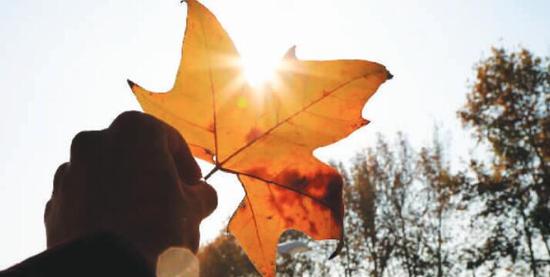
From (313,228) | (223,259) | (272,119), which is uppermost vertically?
(272,119)

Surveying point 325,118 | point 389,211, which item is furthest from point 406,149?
point 325,118

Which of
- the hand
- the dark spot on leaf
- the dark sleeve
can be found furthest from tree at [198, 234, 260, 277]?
the dark sleeve

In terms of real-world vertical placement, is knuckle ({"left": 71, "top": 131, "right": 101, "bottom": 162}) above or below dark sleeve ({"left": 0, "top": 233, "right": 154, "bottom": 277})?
above

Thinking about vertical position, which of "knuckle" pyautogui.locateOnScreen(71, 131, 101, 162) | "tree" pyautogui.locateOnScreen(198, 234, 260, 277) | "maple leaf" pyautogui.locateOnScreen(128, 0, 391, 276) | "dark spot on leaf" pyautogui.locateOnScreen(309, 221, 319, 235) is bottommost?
"tree" pyautogui.locateOnScreen(198, 234, 260, 277)

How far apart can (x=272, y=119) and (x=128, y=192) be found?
488mm

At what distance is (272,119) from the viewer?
3.22 ft

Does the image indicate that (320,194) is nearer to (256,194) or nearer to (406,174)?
(256,194)

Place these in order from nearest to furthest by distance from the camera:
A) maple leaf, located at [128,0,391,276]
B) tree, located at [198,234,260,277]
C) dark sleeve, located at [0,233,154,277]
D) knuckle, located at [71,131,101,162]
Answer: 1. dark sleeve, located at [0,233,154,277]
2. knuckle, located at [71,131,101,162]
3. maple leaf, located at [128,0,391,276]
4. tree, located at [198,234,260,277]

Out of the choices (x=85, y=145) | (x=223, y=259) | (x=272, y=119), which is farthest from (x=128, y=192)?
(x=223, y=259)

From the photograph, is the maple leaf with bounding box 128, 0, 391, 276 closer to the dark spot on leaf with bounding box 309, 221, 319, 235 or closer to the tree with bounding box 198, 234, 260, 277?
the dark spot on leaf with bounding box 309, 221, 319, 235

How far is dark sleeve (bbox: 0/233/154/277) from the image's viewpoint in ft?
1.38

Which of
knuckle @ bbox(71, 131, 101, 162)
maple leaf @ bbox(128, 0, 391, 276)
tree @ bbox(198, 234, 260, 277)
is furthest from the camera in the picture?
tree @ bbox(198, 234, 260, 277)

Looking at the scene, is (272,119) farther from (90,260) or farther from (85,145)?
(90,260)

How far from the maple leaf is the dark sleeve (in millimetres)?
504
